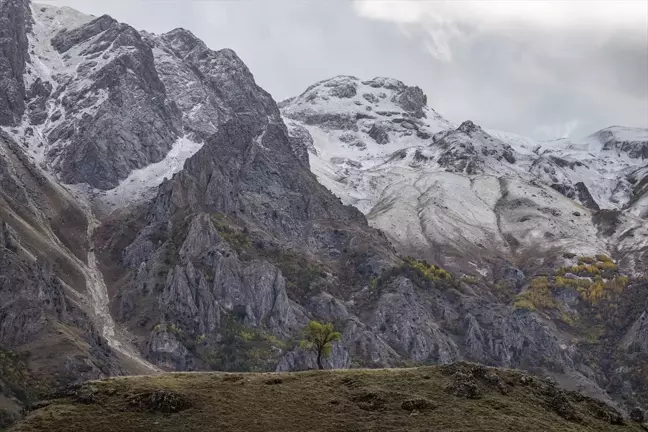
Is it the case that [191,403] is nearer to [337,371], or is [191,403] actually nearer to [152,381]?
[152,381]

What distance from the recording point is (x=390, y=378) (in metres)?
105

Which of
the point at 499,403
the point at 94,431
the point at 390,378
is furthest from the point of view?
the point at 390,378

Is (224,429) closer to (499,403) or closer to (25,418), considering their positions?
(25,418)

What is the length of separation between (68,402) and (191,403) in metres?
16.0

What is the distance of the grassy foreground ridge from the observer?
87.8m

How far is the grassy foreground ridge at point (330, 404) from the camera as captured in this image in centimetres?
8781

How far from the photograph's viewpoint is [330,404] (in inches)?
3728

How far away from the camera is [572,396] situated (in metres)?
108

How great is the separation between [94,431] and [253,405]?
2045cm

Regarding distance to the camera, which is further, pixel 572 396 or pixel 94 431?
pixel 572 396

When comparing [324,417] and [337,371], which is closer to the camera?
[324,417]

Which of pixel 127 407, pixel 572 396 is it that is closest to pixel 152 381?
pixel 127 407

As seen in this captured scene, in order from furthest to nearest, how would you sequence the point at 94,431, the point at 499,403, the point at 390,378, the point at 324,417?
the point at 390,378 < the point at 499,403 < the point at 324,417 < the point at 94,431

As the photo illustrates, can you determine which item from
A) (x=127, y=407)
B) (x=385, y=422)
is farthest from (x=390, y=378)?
(x=127, y=407)
